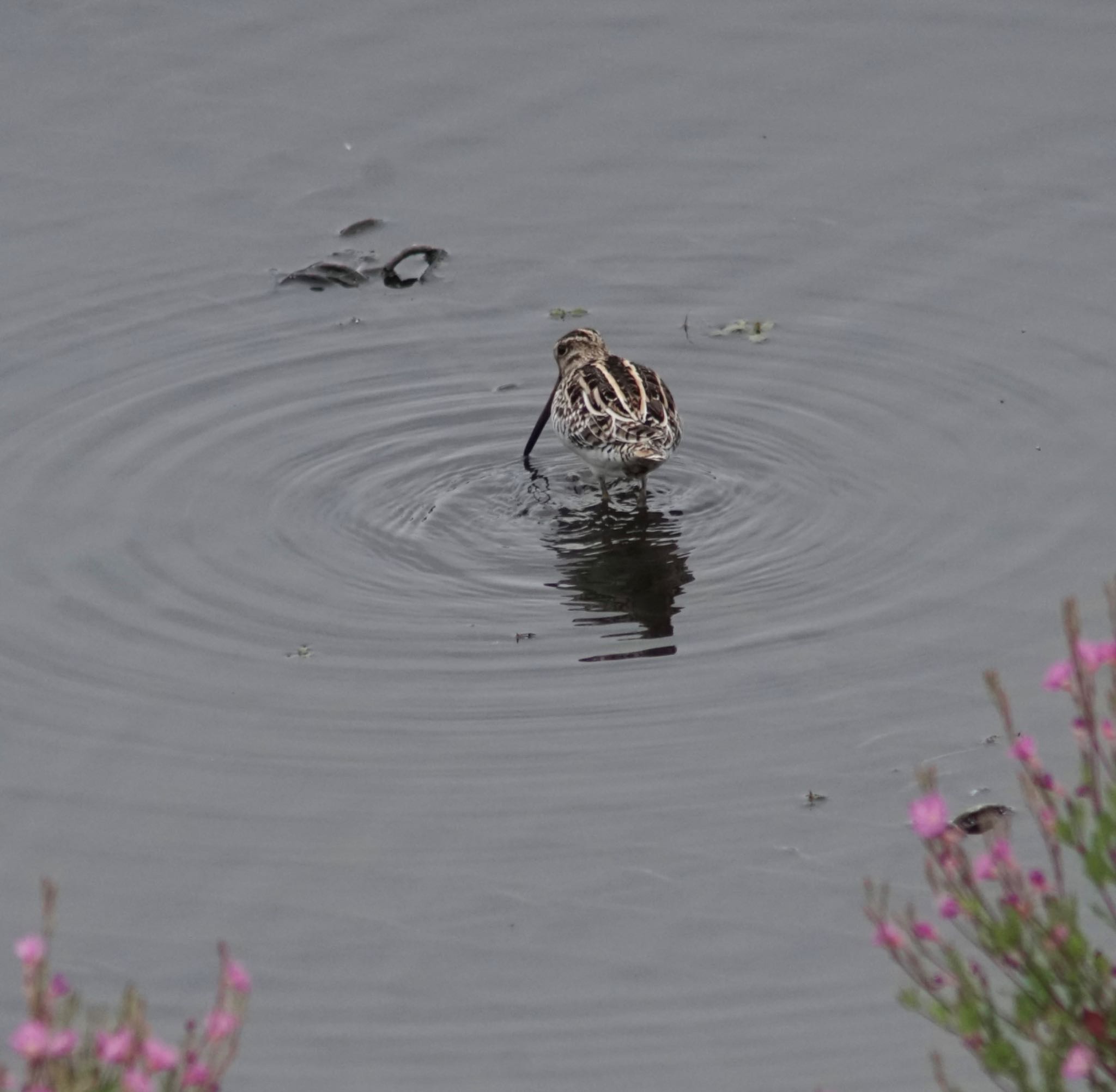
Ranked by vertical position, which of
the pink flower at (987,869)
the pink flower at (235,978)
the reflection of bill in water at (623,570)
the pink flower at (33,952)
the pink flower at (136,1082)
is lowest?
the pink flower at (136,1082)

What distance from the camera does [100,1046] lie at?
4734 millimetres

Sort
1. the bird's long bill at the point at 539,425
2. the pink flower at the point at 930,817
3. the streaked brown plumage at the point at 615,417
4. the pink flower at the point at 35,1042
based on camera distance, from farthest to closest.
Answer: the bird's long bill at the point at 539,425 → the streaked brown plumage at the point at 615,417 → the pink flower at the point at 930,817 → the pink flower at the point at 35,1042

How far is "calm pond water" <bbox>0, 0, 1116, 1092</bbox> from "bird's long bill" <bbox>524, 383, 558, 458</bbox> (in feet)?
0.48

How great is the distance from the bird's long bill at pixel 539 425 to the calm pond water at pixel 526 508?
15 cm

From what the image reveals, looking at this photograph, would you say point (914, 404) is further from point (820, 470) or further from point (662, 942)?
point (662, 942)

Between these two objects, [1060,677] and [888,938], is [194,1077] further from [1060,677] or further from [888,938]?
[1060,677]

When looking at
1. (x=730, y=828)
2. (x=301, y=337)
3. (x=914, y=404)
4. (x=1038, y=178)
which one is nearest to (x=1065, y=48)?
(x=1038, y=178)

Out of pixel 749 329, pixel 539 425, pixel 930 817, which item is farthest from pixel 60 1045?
pixel 749 329

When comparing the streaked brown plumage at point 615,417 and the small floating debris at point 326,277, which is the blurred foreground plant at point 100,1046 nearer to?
the streaked brown plumage at point 615,417

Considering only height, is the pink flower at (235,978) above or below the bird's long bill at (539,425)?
below

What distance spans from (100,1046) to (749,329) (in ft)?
32.3

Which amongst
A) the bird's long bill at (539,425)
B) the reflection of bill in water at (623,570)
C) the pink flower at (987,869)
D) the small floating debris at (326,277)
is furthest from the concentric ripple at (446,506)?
the pink flower at (987,869)

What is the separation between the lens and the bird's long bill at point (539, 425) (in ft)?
42.5

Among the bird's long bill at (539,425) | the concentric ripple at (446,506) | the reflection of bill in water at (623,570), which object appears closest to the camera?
the concentric ripple at (446,506)
